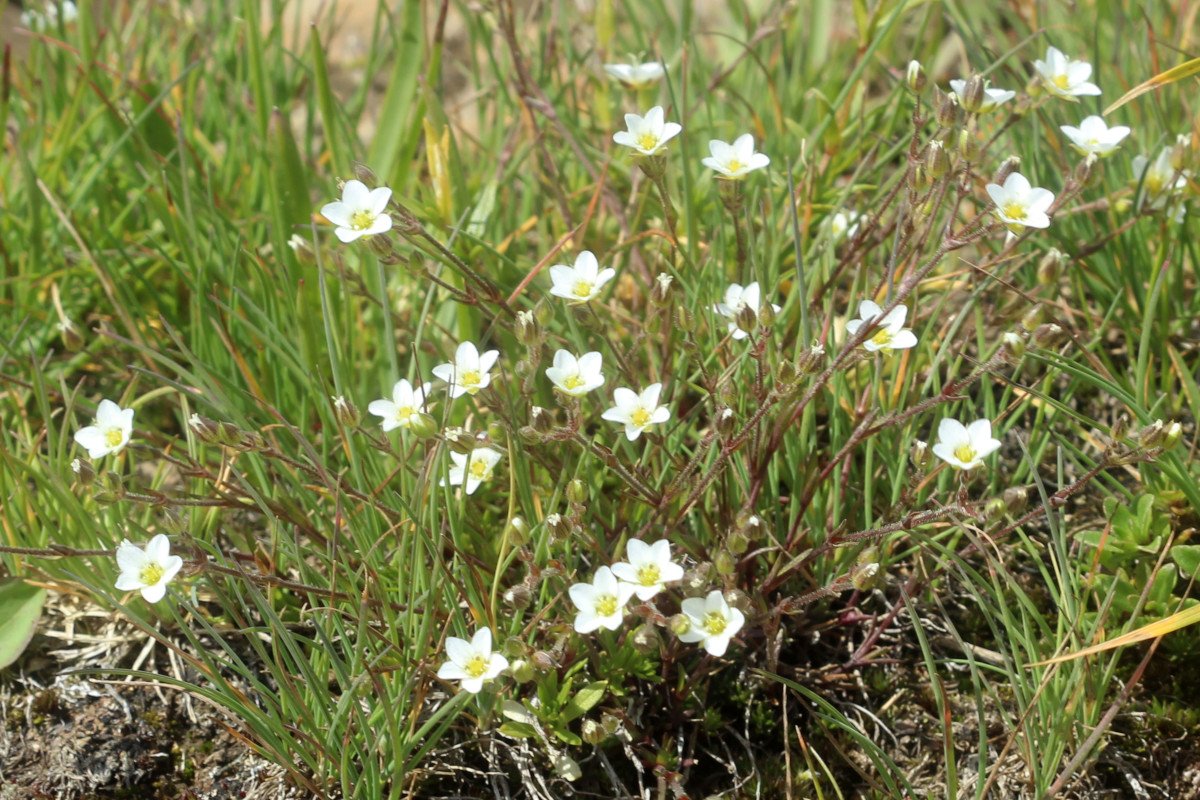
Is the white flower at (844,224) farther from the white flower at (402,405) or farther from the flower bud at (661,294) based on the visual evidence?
the white flower at (402,405)

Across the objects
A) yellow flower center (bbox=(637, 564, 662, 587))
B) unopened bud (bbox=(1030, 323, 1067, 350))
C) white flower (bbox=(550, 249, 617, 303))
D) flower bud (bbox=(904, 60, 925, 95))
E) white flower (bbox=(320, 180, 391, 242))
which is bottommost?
yellow flower center (bbox=(637, 564, 662, 587))

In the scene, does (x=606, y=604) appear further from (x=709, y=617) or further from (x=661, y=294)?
(x=661, y=294)

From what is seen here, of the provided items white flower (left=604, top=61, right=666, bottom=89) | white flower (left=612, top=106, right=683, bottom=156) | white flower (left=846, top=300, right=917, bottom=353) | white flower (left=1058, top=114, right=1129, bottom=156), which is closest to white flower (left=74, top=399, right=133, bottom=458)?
white flower (left=612, top=106, right=683, bottom=156)

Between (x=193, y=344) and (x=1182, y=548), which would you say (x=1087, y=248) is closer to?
(x=1182, y=548)

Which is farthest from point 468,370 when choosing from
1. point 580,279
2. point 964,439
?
point 964,439

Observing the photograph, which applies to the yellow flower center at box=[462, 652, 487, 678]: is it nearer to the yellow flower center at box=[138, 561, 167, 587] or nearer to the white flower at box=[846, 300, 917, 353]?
the yellow flower center at box=[138, 561, 167, 587]

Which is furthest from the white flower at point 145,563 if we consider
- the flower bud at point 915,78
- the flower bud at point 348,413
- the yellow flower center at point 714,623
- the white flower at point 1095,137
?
the white flower at point 1095,137
